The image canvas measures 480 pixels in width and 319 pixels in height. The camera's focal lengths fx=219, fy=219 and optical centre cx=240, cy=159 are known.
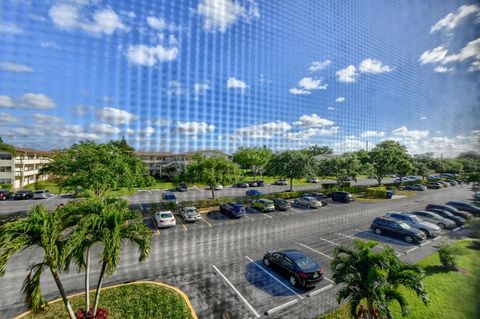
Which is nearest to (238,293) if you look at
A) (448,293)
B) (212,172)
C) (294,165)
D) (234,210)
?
(448,293)

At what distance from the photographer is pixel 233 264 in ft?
9.84

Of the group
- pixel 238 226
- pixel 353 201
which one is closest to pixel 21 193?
pixel 238 226

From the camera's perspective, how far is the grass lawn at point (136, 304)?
6.31 feet

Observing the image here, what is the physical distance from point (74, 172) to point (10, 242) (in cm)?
385

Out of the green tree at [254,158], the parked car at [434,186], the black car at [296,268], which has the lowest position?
the black car at [296,268]

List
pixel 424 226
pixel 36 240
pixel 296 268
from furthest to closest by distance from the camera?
pixel 424 226 → pixel 296 268 → pixel 36 240

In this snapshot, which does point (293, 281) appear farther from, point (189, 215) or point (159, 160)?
point (159, 160)

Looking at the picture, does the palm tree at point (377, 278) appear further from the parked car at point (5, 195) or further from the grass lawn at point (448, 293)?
the parked car at point (5, 195)

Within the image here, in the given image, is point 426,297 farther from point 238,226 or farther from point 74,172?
point 74,172

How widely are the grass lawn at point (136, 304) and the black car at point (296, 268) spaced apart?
1182 mm

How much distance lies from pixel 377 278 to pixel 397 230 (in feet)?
11.2

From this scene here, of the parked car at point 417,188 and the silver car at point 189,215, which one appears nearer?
the silver car at point 189,215

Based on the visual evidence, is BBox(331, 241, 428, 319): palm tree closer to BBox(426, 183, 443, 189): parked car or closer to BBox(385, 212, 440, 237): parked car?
BBox(385, 212, 440, 237): parked car

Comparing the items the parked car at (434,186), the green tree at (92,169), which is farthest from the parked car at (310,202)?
the parked car at (434,186)
